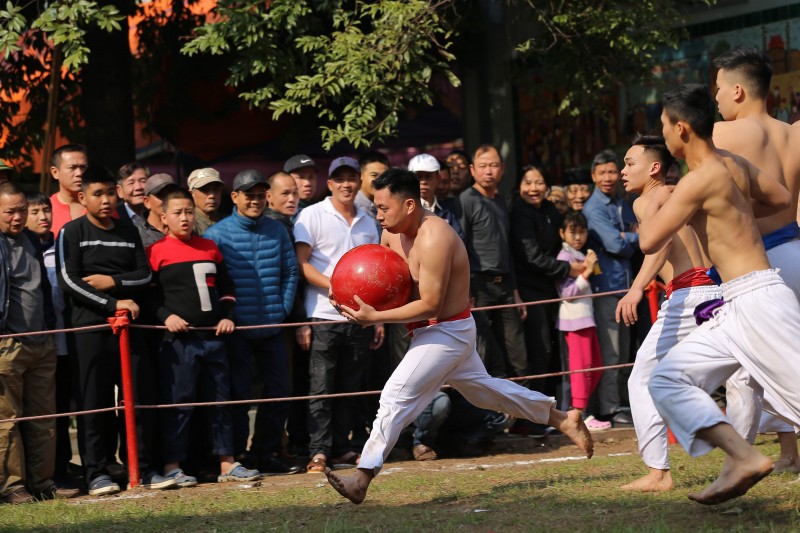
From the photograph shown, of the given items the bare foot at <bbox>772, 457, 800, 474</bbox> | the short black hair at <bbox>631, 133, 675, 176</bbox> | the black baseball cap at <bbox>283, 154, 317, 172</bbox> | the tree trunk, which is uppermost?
the tree trunk

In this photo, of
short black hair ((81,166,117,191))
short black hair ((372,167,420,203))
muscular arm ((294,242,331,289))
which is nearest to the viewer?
short black hair ((372,167,420,203))

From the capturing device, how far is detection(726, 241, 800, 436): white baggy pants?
703 centimetres

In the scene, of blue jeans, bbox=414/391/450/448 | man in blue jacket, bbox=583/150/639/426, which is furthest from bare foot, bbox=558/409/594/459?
man in blue jacket, bbox=583/150/639/426

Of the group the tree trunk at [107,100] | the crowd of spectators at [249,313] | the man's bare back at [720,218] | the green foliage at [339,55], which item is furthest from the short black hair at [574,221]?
the tree trunk at [107,100]

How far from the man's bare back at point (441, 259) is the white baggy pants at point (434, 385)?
5.3 inches

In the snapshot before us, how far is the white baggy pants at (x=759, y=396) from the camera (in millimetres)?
7027

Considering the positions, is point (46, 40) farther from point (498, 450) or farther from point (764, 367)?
point (764, 367)

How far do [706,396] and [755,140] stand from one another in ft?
5.76

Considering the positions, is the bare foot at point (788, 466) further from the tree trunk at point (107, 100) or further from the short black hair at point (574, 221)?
the tree trunk at point (107, 100)

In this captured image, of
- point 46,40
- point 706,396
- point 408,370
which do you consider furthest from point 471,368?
point 46,40

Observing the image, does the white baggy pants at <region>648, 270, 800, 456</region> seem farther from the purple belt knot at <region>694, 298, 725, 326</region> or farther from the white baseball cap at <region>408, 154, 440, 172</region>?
the white baseball cap at <region>408, 154, 440, 172</region>

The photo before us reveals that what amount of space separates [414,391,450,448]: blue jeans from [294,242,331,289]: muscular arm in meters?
1.37

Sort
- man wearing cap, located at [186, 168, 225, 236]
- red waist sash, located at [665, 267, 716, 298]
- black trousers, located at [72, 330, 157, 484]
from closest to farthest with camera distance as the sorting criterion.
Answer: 1. red waist sash, located at [665, 267, 716, 298]
2. black trousers, located at [72, 330, 157, 484]
3. man wearing cap, located at [186, 168, 225, 236]

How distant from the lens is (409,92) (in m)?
12.3
